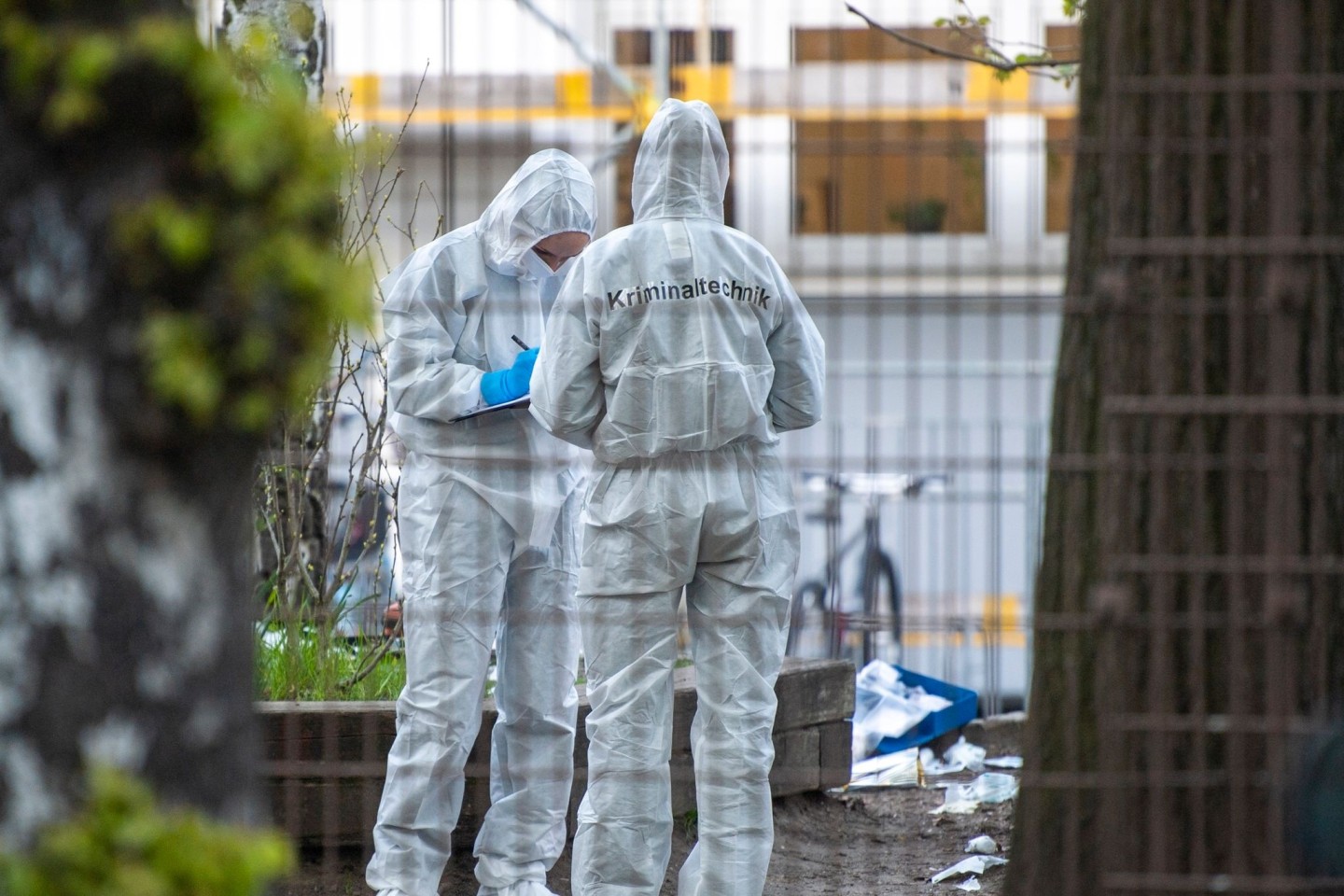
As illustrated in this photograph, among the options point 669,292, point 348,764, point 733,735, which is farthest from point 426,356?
point 733,735

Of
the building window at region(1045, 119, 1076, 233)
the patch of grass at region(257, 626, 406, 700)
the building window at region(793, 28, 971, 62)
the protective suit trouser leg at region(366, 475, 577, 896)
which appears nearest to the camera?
the protective suit trouser leg at region(366, 475, 577, 896)

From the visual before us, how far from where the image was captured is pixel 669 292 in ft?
11.8

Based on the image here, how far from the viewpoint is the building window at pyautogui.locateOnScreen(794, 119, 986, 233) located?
10.4ft

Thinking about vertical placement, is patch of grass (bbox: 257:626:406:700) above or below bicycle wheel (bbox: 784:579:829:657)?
above

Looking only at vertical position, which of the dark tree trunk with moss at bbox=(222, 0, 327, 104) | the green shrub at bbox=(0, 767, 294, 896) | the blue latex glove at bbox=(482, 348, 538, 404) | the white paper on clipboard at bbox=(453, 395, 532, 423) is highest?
the dark tree trunk with moss at bbox=(222, 0, 327, 104)

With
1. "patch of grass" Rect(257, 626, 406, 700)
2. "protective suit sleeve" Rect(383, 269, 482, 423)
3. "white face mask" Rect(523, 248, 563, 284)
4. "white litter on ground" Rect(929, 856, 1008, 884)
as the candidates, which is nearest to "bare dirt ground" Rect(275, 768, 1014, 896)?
"white litter on ground" Rect(929, 856, 1008, 884)

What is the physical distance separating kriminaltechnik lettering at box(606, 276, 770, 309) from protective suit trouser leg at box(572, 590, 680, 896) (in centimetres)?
66

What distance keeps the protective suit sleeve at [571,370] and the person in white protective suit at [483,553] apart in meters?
0.39

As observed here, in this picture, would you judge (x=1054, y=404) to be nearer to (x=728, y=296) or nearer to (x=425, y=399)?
(x=728, y=296)

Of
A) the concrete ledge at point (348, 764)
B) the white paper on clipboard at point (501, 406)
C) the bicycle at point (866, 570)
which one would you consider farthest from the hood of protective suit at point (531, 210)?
the bicycle at point (866, 570)

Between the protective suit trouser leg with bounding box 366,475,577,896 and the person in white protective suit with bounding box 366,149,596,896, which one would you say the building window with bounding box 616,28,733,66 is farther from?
the protective suit trouser leg with bounding box 366,475,577,896

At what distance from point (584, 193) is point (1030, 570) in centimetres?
388

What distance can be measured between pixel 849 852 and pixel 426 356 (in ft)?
7.07

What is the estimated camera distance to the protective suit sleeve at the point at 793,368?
3777 millimetres
